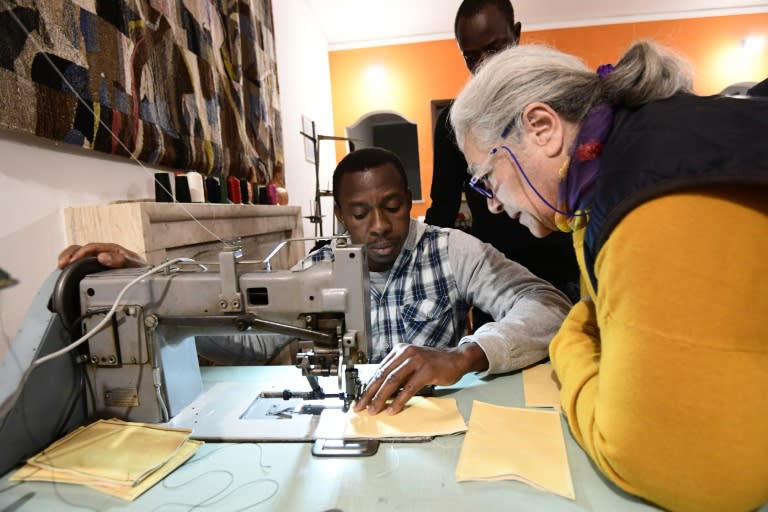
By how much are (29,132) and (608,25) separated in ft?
17.2

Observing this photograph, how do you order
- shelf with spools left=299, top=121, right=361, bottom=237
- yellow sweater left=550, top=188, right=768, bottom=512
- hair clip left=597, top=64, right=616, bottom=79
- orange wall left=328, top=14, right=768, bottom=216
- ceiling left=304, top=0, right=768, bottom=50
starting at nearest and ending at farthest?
yellow sweater left=550, top=188, right=768, bottom=512 → hair clip left=597, top=64, right=616, bottom=79 → shelf with spools left=299, top=121, right=361, bottom=237 → ceiling left=304, top=0, right=768, bottom=50 → orange wall left=328, top=14, right=768, bottom=216

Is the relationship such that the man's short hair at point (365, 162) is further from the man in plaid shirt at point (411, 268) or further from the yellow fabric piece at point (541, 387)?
the yellow fabric piece at point (541, 387)

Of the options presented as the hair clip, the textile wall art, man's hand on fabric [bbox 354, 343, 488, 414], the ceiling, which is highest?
the ceiling

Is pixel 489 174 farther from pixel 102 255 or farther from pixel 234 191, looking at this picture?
pixel 234 191

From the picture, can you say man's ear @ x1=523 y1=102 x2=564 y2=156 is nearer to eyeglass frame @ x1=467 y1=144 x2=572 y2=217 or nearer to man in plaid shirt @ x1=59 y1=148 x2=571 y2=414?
eyeglass frame @ x1=467 y1=144 x2=572 y2=217

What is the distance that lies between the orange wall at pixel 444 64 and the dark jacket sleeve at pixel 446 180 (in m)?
2.95

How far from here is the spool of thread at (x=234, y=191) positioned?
5.99 feet

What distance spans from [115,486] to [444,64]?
485cm

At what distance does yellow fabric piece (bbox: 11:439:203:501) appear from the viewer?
0.67 m

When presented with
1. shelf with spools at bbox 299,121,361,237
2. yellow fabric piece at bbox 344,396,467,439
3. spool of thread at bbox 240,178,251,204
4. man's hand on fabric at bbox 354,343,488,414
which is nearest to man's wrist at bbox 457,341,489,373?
man's hand on fabric at bbox 354,343,488,414

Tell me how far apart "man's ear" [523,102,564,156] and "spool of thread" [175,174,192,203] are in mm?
1132

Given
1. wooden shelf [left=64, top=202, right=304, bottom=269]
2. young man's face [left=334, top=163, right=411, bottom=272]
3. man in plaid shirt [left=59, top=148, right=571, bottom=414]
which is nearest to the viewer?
wooden shelf [left=64, top=202, right=304, bottom=269]

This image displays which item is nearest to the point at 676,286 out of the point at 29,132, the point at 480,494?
the point at 480,494

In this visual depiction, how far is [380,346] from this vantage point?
1.38 meters
